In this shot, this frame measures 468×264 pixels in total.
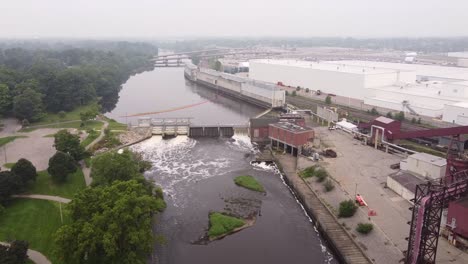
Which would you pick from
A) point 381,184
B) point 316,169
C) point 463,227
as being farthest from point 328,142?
point 463,227

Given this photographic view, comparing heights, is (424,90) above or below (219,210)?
above

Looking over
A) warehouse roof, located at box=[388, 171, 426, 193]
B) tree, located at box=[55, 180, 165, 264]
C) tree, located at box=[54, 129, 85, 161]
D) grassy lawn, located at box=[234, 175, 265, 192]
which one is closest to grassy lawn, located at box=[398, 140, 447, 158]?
warehouse roof, located at box=[388, 171, 426, 193]

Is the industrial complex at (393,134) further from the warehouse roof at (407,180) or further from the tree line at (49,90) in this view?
the tree line at (49,90)

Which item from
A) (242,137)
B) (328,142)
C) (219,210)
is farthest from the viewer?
(242,137)

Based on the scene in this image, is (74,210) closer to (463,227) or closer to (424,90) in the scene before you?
(463,227)

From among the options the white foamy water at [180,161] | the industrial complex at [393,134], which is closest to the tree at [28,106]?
the white foamy water at [180,161]

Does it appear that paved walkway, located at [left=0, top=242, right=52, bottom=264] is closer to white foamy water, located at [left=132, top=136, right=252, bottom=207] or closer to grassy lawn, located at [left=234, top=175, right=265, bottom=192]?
white foamy water, located at [left=132, top=136, right=252, bottom=207]
